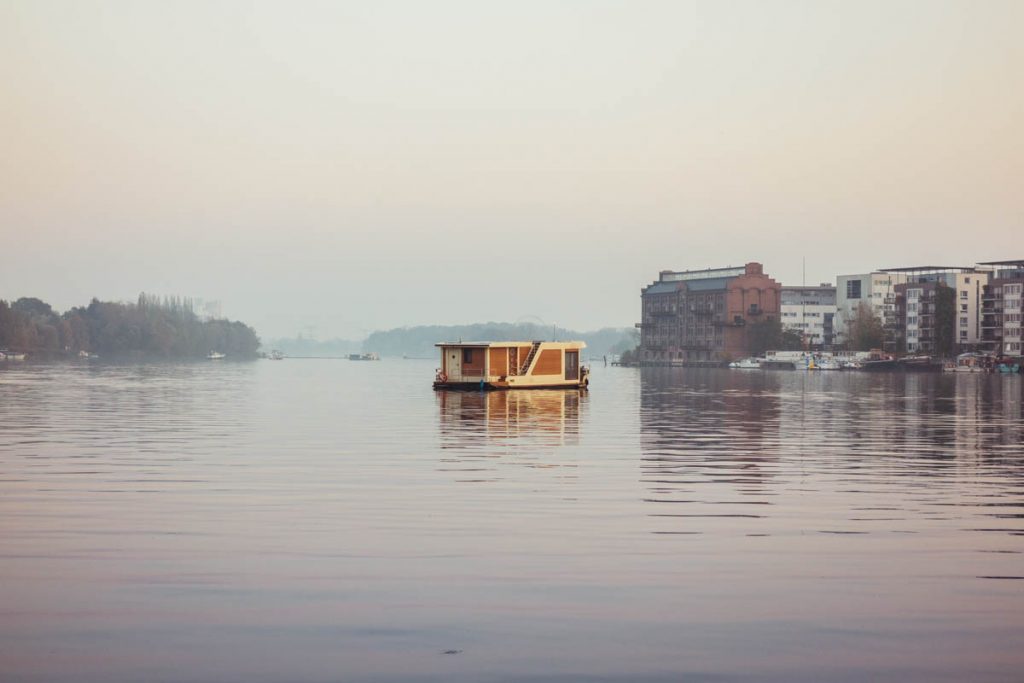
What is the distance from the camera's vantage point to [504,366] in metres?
94.2

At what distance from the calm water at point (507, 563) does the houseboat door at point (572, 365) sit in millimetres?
61969

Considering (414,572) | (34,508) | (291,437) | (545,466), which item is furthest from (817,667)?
(291,437)

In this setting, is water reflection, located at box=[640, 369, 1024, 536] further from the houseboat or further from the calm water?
the houseboat

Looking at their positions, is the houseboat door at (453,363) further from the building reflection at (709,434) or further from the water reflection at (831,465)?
the water reflection at (831,465)

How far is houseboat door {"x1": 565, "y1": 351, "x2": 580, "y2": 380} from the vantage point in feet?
332

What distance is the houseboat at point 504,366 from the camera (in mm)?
91500

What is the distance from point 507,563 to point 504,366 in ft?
253

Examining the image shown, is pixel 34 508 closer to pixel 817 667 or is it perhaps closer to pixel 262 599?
pixel 262 599

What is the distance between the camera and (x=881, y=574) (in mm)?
16469

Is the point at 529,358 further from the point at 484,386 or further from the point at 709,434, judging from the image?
the point at 709,434

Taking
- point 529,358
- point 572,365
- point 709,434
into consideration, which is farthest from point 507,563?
point 572,365

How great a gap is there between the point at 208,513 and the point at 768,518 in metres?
9.79

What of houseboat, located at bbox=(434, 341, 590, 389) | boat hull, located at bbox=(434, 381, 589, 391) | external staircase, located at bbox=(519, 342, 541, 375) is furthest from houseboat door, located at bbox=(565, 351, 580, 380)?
external staircase, located at bbox=(519, 342, 541, 375)

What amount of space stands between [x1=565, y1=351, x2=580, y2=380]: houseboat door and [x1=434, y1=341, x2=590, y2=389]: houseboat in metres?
0.21
